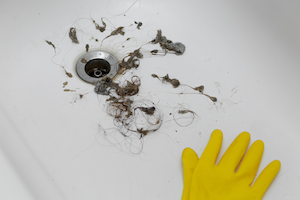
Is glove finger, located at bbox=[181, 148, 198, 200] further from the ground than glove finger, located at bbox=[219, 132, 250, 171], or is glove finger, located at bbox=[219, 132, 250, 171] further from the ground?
glove finger, located at bbox=[181, 148, 198, 200]

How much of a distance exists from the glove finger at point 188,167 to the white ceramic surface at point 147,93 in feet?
0.04

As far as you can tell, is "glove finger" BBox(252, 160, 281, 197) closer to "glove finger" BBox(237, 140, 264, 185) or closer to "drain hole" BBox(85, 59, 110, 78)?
"glove finger" BBox(237, 140, 264, 185)

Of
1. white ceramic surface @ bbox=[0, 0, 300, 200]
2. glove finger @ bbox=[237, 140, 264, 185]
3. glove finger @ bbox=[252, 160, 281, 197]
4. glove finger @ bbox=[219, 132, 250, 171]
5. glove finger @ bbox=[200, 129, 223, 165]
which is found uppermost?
white ceramic surface @ bbox=[0, 0, 300, 200]

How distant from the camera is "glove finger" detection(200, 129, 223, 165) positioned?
0.45 meters

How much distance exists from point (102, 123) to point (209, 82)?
284mm

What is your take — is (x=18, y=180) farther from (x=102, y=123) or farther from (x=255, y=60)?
(x=255, y=60)

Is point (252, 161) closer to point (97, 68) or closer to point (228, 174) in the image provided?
point (228, 174)

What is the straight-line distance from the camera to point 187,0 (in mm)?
633

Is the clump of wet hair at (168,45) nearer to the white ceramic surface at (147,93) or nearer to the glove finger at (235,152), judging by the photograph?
the white ceramic surface at (147,93)

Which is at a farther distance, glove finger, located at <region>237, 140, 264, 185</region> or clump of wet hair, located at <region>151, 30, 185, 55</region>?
clump of wet hair, located at <region>151, 30, 185, 55</region>

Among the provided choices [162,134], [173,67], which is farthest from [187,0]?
[162,134]

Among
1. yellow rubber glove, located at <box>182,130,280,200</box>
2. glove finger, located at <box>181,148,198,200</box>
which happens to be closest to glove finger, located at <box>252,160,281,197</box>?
yellow rubber glove, located at <box>182,130,280,200</box>

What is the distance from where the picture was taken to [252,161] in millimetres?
440

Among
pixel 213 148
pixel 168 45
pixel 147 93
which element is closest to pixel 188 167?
pixel 213 148
